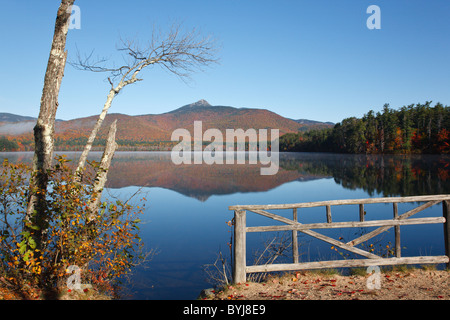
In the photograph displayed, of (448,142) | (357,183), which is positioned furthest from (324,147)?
(357,183)

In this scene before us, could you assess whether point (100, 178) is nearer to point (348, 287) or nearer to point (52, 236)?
point (52, 236)

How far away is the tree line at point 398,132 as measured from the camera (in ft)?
260

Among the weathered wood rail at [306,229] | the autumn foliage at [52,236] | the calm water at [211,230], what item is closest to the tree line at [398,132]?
the calm water at [211,230]

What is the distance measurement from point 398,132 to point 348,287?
305 feet

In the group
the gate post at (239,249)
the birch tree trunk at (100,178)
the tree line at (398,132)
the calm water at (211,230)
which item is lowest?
the calm water at (211,230)

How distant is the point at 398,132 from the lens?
86875mm

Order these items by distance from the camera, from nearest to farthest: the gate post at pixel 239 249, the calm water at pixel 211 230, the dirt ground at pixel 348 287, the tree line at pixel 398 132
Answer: the dirt ground at pixel 348 287
the gate post at pixel 239 249
the calm water at pixel 211 230
the tree line at pixel 398 132

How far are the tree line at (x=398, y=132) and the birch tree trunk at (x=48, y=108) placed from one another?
87.5m

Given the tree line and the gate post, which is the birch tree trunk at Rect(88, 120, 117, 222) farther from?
the tree line

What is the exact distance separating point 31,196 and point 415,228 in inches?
578

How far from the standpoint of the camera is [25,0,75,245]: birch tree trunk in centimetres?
562

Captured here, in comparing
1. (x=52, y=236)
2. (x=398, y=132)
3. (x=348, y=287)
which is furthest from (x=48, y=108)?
(x=398, y=132)

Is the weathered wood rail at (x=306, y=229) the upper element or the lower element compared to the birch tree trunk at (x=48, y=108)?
lower

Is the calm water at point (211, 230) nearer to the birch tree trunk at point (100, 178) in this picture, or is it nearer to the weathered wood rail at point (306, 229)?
the birch tree trunk at point (100, 178)
